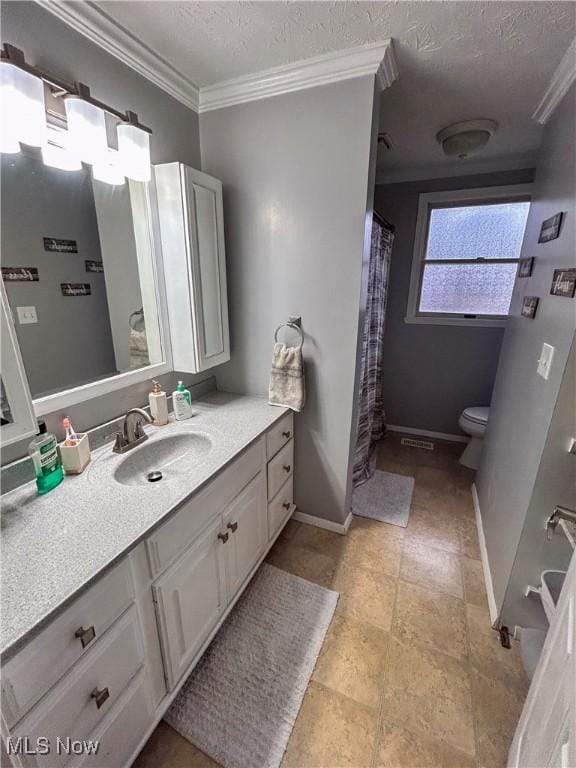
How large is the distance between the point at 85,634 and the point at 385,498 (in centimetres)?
195

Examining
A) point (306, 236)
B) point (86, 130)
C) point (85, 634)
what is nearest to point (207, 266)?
point (306, 236)

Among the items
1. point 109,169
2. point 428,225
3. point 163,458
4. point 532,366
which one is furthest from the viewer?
point 428,225

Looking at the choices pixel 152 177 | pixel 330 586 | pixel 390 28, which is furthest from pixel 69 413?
pixel 390 28

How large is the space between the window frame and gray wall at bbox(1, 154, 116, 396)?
2.55 m

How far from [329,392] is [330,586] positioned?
98 cm

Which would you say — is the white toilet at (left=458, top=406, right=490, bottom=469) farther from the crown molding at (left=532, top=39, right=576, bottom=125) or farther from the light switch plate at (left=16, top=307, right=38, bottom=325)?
the light switch plate at (left=16, top=307, right=38, bottom=325)

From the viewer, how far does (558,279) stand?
4.33 ft

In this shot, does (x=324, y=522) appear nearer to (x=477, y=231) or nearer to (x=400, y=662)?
(x=400, y=662)

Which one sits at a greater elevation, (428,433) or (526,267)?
(526,267)

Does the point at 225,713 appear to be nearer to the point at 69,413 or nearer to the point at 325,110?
the point at 69,413

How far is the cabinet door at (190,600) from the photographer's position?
3.36 feet

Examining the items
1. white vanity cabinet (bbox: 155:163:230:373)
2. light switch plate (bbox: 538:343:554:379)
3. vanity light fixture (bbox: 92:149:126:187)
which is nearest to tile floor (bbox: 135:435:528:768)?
light switch plate (bbox: 538:343:554:379)

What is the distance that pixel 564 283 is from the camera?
1.24 meters

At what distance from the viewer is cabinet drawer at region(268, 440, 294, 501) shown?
167 centimetres
